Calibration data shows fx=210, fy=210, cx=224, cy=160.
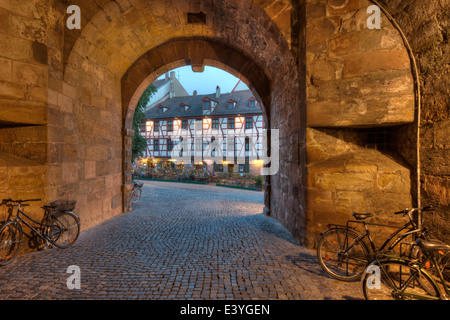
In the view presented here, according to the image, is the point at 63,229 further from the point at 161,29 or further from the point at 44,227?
the point at 161,29

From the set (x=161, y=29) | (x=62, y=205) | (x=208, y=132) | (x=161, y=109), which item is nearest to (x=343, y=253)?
(x=62, y=205)

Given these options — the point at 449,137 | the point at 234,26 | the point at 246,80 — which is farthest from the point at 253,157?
the point at 449,137

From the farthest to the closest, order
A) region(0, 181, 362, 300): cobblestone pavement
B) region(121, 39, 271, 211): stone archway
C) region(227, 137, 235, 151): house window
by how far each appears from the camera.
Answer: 1. region(227, 137, 235, 151): house window
2. region(121, 39, 271, 211): stone archway
3. region(0, 181, 362, 300): cobblestone pavement

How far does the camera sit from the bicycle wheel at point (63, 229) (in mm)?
3520

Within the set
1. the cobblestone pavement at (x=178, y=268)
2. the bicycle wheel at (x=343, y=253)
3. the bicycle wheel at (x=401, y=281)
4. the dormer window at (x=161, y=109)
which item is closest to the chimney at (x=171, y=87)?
the dormer window at (x=161, y=109)

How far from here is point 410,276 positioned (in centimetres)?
203

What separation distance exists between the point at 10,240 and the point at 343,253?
15.7ft

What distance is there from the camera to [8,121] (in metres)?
3.26

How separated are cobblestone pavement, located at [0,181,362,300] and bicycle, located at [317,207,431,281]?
17 centimetres

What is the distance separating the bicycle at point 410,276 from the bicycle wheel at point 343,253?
42 centimetres

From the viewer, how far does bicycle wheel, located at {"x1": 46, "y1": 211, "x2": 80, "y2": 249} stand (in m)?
3.52

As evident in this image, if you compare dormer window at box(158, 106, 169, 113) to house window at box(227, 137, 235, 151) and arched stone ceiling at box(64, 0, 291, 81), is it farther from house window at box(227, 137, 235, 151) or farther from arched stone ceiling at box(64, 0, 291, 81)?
arched stone ceiling at box(64, 0, 291, 81)

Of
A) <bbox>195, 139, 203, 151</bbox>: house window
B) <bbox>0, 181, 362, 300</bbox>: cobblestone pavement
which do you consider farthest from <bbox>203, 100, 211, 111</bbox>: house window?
<bbox>0, 181, 362, 300</bbox>: cobblestone pavement

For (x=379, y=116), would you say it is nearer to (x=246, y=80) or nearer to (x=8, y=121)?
(x=246, y=80)
